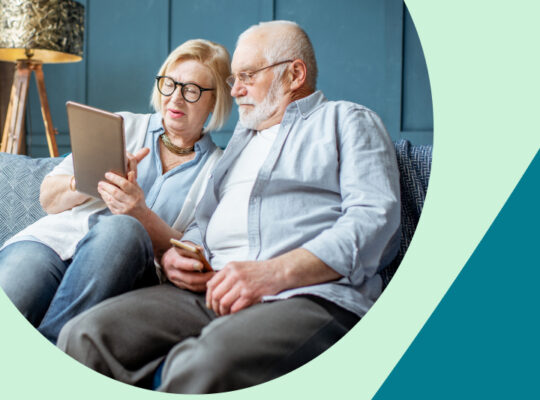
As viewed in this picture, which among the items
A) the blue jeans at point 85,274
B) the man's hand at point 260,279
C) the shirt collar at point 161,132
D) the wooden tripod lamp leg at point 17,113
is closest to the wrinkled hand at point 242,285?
the man's hand at point 260,279

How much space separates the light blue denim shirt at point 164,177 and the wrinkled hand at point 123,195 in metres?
0.14

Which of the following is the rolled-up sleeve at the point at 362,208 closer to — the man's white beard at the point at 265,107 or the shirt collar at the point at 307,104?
the shirt collar at the point at 307,104

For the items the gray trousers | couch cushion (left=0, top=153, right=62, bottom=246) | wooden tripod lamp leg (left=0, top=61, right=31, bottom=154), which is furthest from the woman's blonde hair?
wooden tripod lamp leg (left=0, top=61, right=31, bottom=154)

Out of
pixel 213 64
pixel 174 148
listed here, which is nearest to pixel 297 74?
pixel 213 64

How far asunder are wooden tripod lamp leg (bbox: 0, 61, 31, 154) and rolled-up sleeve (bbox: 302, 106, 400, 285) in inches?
72.5

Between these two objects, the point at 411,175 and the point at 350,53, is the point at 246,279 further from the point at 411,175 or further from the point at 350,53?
the point at 350,53

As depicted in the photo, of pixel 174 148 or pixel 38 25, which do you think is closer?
pixel 174 148

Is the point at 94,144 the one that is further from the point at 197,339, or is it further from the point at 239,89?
the point at 197,339

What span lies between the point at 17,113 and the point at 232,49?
122 cm

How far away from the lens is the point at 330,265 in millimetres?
901

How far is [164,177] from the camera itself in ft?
4.44

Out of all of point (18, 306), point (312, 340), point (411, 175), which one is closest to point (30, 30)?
point (18, 306)

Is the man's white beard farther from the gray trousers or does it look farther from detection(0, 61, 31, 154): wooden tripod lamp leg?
detection(0, 61, 31, 154): wooden tripod lamp leg

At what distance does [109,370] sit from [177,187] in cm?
59
